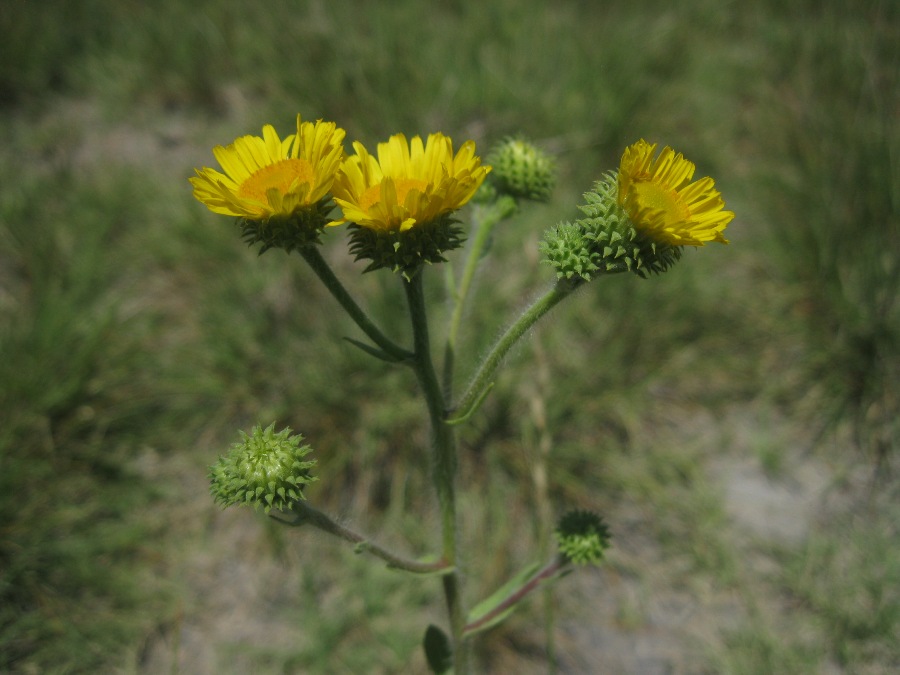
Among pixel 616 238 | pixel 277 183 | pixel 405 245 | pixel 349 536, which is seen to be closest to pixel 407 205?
pixel 405 245

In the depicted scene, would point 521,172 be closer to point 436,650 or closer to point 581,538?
point 581,538

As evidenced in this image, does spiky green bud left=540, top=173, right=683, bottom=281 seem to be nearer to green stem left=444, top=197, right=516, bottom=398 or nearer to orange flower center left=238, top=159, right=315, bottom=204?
green stem left=444, top=197, right=516, bottom=398

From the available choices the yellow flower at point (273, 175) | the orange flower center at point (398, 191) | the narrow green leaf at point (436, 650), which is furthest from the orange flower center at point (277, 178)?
the narrow green leaf at point (436, 650)

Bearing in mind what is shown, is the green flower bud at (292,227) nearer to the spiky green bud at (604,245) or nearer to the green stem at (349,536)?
the spiky green bud at (604,245)

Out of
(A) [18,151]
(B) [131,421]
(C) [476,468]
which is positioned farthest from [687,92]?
(A) [18,151]

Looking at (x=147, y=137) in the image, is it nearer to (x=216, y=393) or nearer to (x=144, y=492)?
(x=216, y=393)
